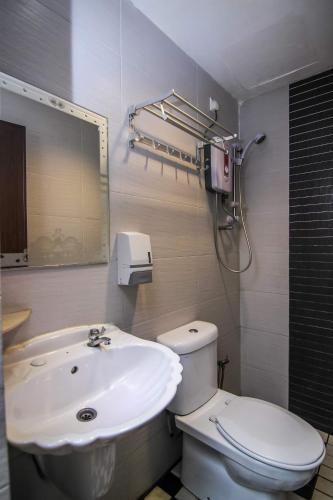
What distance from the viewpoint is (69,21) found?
970mm

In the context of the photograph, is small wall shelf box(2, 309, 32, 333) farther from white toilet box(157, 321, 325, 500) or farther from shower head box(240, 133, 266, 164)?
shower head box(240, 133, 266, 164)

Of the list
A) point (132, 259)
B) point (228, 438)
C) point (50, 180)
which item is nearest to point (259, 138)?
point (132, 259)

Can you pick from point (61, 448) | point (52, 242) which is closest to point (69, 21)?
point (52, 242)

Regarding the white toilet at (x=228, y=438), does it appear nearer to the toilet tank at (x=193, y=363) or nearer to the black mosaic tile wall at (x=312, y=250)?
the toilet tank at (x=193, y=363)

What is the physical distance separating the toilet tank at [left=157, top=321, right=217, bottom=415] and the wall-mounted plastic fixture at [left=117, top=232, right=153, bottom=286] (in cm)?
39

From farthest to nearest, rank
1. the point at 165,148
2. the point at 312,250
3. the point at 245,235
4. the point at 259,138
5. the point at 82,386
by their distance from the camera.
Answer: the point at 245,235 → the point at 259,138 → the point at 312,250 → the point at 165,148 → the point at 82,386

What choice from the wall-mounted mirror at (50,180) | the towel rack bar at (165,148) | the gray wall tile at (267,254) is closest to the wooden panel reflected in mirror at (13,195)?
the wall-mounted mirror at (50,180)

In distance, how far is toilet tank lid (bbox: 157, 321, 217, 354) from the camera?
1.27 meters

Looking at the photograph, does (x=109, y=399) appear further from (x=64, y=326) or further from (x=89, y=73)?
(x=89, y=73)

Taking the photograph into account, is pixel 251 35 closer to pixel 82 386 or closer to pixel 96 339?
pixel 96 339

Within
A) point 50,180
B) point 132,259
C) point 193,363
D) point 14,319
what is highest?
point 50,180

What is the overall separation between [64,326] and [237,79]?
6.12 ft

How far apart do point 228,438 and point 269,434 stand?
0.19 metres

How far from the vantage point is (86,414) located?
824 mm
